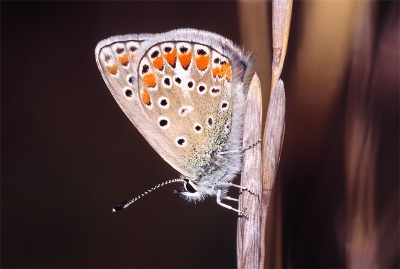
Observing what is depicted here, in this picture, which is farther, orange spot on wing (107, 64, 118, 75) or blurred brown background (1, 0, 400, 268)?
blurred brown background (1, 0, 400, 268)

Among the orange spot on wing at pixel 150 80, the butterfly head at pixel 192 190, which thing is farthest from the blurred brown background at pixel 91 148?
the orange spot on wing at pixel 150 80

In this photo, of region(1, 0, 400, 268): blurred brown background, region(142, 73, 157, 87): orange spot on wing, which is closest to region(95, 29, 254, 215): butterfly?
region(142, 73, 157, 87): orange spot on wing

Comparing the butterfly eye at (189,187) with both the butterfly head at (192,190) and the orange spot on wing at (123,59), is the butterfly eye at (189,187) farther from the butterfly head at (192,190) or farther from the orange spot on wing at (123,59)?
the orange spot on wing at (123,59)

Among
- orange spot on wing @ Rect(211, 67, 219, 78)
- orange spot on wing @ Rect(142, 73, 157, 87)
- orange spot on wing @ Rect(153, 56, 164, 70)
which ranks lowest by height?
orange spot on wing @ Rect(142, 73, 157, 87)

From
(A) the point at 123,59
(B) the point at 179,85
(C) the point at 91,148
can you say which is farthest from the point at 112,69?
(C) the point at 91,148

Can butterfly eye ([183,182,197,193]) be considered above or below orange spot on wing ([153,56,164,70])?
below

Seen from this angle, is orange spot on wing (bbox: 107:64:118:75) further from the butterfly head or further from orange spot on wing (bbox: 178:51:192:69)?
the butterfly head
